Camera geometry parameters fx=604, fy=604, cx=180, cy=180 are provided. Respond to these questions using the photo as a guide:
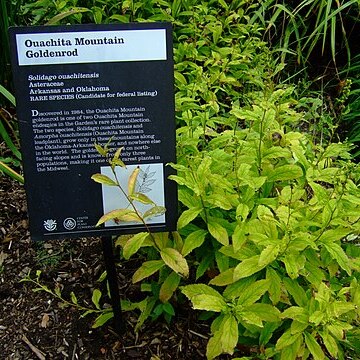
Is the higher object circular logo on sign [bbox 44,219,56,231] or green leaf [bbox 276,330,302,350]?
circular logo on sign [bbox 44,219,56,231]

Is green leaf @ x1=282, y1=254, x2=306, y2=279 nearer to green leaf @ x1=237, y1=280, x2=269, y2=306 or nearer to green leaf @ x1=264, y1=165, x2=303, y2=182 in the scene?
green leaf @ x1=237, y1=280, x2=269, y2=306

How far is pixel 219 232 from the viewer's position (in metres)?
1.68

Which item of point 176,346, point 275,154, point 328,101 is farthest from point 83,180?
point 328,101

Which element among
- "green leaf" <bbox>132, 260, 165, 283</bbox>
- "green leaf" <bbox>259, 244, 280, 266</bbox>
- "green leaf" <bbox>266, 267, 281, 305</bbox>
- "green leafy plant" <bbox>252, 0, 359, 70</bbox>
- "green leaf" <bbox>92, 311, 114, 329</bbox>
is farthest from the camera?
"green leafy plant" <bbox>252, 0, 359, 70</bbox>

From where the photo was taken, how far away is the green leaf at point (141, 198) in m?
1.62

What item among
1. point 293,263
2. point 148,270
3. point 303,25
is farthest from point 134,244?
point 303,25

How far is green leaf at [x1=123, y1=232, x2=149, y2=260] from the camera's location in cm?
171

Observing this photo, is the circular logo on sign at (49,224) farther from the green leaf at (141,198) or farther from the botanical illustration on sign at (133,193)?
the green leaf at (141,198)

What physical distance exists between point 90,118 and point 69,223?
308 millimetres

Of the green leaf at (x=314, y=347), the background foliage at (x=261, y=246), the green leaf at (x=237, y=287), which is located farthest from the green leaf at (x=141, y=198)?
the green leaf at (x=314, y=347)

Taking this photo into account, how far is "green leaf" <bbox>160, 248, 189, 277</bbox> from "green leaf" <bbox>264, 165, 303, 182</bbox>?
0.37 meters

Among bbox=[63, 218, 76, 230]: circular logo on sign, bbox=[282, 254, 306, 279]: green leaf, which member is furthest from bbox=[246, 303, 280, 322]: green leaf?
bbox=[63, 218, 76, 230]: circular logo on sign

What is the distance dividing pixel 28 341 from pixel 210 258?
722mm

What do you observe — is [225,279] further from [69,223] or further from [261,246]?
[69,223]
